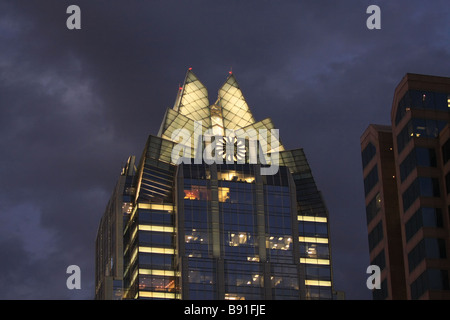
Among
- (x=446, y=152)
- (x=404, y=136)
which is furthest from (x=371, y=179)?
(x=446, y=152)

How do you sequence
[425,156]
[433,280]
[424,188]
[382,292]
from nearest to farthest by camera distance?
[433,280] → [424,188] → [425,156] → [382,292]

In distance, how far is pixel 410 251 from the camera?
104125mm

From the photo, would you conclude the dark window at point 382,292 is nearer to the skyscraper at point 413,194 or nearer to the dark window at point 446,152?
the skyscraper at point 413,194

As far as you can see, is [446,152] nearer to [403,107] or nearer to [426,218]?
[426,218]

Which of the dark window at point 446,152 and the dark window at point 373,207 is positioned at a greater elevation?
→ the dark window at point 446,152

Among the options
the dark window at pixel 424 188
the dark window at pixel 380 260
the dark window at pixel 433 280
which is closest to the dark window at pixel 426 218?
the dark window at pixel 424 188

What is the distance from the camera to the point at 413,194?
105562 millimetres

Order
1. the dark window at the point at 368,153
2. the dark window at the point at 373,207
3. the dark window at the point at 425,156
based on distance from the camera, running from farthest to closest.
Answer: the dark window at the point at 368,153 < the dark window at the point at 373,207 < the dark window at the point at 425,156

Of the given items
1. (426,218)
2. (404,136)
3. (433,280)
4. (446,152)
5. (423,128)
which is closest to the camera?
(433,280)

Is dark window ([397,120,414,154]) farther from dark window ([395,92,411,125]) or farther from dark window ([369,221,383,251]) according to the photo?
dark window ([369,221,383,251])

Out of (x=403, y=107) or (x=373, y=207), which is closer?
(x=403, y=107)

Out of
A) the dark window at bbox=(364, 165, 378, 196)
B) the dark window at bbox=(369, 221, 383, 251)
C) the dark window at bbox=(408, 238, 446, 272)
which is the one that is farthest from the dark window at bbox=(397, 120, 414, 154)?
the dark window at bbox=(408, 238, 446, 272)

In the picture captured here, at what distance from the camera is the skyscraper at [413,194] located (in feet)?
334
